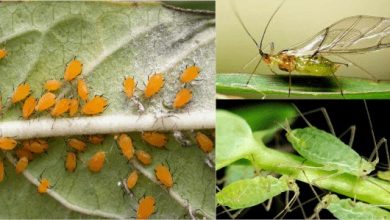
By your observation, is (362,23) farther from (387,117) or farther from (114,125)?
(114,125)

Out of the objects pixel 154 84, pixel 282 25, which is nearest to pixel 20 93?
pixel 154 84

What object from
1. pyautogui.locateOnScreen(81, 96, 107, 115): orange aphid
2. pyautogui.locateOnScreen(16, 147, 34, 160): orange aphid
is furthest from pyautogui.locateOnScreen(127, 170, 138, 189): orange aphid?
pyautogui.locateOnScreen(16, 147, 34, 160): orange aphid

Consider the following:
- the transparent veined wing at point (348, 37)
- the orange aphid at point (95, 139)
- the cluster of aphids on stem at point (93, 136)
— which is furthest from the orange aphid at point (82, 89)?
the transparent veined wing at point (348, 37)

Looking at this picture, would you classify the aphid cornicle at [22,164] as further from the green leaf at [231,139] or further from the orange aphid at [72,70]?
the green leaf at [231,139]

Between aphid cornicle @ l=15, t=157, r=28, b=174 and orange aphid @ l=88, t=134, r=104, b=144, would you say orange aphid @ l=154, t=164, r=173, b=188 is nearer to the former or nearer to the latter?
orange aphid @ l=88, t=134, r=104, b=144

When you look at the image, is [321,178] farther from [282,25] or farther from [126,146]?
[126,146]
